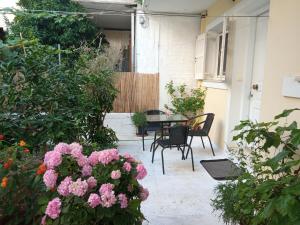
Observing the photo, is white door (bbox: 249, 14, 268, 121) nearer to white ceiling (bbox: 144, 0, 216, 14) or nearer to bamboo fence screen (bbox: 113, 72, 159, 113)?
white ceiling (bbox: 144, 0, 216, 14)

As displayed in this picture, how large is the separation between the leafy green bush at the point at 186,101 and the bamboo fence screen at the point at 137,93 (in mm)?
371

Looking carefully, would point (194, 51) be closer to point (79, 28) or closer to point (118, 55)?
point (118, 55)

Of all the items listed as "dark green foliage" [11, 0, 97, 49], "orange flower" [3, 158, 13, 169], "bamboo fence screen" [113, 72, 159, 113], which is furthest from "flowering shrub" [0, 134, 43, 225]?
"dark green foliage" [11, 0, 97, 49]

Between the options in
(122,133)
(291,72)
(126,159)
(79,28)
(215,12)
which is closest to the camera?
(126,159)

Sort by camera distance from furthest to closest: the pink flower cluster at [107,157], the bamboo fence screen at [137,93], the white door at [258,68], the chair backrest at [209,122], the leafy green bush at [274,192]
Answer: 1. the bamboo fence screen at [137,93]
2. the chair backrest at [209,122]
3. the white door at [258,68]
4. the pink flower cluster at [107,157]
5. the leafy green bush at [274,192]

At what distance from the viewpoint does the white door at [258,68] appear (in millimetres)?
3779

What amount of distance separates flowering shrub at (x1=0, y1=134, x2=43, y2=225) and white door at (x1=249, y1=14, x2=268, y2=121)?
3359 mm

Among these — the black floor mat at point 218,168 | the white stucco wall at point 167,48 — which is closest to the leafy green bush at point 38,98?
the black floor mat at point 218,168

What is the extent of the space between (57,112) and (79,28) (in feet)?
17.8

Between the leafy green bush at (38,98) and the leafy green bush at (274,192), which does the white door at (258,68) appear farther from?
the leafy green bush at (38,98)

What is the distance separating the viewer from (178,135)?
346 centimetres

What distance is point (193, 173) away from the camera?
137 inches

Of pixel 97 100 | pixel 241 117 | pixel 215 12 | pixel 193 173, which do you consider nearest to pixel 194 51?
pixel 215 12

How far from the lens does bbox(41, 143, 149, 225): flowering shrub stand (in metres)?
1.24
